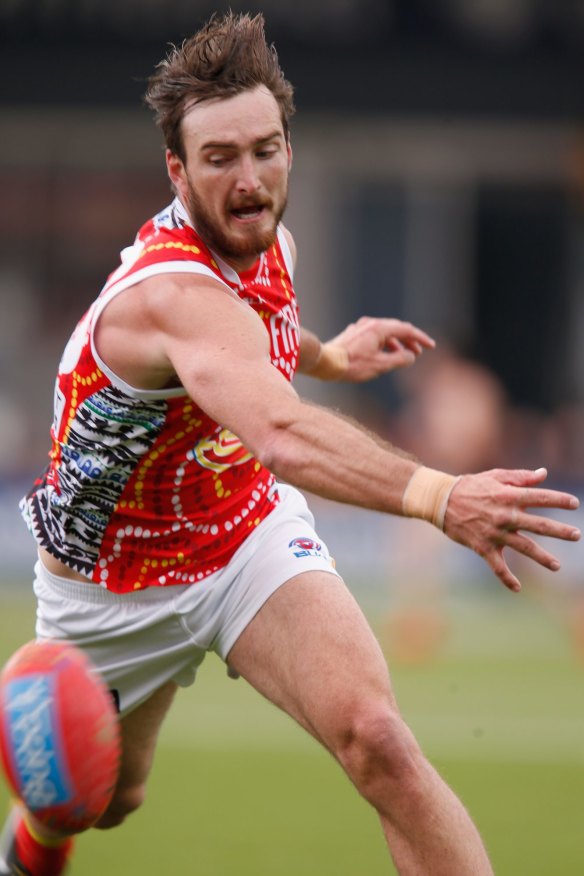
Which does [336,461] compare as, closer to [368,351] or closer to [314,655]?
[314,655]

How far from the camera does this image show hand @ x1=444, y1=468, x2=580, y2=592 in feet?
13.9

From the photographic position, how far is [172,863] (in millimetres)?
6879

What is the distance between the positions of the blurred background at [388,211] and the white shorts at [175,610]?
27.5ft

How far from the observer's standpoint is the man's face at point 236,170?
512cm

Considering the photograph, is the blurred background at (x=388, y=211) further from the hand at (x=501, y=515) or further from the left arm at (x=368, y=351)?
the hand at (x=501, y=515)

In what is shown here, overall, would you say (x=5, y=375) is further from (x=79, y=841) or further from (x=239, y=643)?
(x=239, y=643)

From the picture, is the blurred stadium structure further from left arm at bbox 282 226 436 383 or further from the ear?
the ear

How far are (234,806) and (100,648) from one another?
2560 millimetres

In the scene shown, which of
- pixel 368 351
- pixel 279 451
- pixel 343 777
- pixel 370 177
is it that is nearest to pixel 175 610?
pixel 279 451

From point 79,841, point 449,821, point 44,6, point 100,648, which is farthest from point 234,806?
point 44,6

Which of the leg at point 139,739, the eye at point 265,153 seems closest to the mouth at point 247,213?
the eye at point 265,153

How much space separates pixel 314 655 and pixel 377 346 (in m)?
1.93

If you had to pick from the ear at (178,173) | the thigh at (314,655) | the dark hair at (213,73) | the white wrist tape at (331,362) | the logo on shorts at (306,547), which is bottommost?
the thigh at (314,655)

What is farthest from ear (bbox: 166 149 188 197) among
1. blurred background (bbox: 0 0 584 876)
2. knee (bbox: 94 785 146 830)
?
blurred background (bbox: 0 0 584 876)
